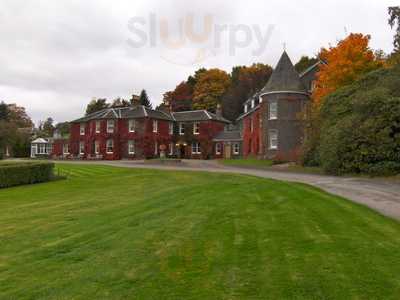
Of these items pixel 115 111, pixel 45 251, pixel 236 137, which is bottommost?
pixel 45 251

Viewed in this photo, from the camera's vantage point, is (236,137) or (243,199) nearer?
(243,199)

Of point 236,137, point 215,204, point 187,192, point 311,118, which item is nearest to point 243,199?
point 215,204

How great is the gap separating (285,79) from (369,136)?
20.2 metres

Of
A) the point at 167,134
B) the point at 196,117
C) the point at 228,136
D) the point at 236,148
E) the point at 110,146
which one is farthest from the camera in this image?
the point at 196,117

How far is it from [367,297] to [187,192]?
1050 cm

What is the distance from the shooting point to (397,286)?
513cm

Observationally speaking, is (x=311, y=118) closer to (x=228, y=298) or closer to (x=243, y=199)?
(x=243, y=199)

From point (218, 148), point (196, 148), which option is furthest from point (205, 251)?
point (196, 148)

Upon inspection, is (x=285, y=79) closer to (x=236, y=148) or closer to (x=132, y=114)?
(x=236, y=148)

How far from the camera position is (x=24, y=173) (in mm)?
23562

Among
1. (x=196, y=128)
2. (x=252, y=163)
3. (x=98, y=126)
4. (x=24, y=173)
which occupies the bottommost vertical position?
(x=24, y=173)

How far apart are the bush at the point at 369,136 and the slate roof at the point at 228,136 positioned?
98.1ft

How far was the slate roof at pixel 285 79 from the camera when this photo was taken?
140ft

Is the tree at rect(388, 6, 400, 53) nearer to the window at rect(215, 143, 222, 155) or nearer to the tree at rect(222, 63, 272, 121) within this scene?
the window at rect(215, 143, 222, 155)
